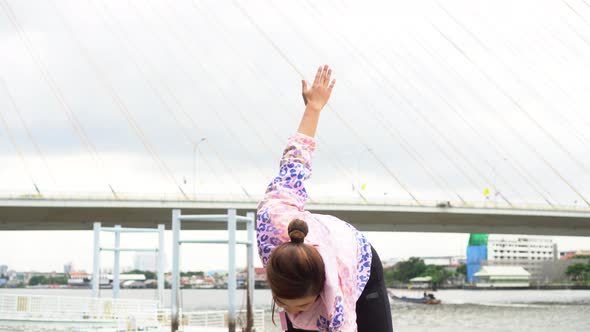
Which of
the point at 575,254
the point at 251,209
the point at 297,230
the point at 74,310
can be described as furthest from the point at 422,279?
the point at 297,230

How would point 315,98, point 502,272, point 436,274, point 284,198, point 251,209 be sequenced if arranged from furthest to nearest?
point 436,274, point 502,272, point 251,209, point 315,98, point 284,198

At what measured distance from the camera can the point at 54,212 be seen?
3488 centimetres

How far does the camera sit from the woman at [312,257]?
1278 millimetres

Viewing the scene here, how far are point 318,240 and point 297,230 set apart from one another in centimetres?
7

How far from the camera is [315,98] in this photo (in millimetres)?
1534

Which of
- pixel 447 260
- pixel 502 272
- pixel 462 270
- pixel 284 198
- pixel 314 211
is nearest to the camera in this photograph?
pixel 284 198

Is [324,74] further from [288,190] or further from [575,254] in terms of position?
[575,254]

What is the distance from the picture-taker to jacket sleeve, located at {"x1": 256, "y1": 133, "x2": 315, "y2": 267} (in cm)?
140

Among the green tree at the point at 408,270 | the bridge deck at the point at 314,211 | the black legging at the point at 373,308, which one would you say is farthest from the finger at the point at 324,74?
the green tree at the point at 408,270

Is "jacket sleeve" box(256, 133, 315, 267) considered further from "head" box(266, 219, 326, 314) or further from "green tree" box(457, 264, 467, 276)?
"green tree" box(457, 264, 467, 276)

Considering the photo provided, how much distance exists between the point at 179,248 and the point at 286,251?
17.4m

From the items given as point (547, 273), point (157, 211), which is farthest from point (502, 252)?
point (157, 211)

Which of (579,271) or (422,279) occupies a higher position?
(579,271)

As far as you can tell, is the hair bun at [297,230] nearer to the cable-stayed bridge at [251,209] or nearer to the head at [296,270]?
the head at [296,270]
